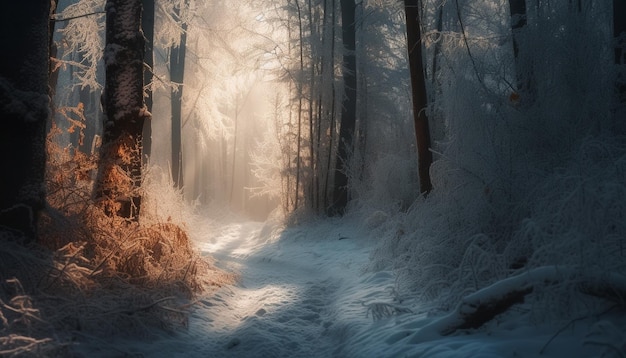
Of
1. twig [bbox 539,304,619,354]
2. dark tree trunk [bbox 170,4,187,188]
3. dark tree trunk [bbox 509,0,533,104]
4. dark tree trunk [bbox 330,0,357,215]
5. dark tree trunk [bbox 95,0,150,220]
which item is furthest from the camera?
dark tree trunk [bbox 170,4,187,188]

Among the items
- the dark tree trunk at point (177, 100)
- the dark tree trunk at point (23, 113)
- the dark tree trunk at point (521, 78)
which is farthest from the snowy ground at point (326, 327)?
the dark tree trunk at point (177, 100)

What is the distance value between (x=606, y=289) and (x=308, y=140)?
480 inches

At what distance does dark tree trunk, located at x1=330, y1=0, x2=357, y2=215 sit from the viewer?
1459 centimetres

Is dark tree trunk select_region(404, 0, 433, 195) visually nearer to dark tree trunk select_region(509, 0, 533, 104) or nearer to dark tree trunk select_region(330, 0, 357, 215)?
dark tree trunk select_region(509, 0, 533, 104)

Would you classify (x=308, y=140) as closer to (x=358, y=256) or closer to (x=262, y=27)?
(x=262, y=27)

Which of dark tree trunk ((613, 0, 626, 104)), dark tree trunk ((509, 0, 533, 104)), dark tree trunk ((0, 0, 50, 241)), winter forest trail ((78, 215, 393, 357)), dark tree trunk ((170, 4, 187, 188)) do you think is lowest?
winter forest trail ((78, 215, 393, 357))

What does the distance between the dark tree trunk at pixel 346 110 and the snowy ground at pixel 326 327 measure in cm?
506

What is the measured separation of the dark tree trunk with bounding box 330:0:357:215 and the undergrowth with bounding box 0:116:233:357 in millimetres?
7562

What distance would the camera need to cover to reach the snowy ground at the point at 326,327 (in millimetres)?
3436

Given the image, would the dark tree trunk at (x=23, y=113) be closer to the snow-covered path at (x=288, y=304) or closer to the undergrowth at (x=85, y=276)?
the undergrowth at (x=85, y=276)

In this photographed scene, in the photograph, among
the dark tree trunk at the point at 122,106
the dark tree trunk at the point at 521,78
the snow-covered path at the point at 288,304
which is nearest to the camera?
the snow-covered path at the point at 288,304

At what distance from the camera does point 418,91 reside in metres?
8.51

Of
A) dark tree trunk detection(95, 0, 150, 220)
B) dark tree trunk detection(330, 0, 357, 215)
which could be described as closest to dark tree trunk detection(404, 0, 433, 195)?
dark tree trunk detection(95, 0, 150, 220)

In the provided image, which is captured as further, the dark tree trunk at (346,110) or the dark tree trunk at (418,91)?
the dark tree trunk at (346,110)
